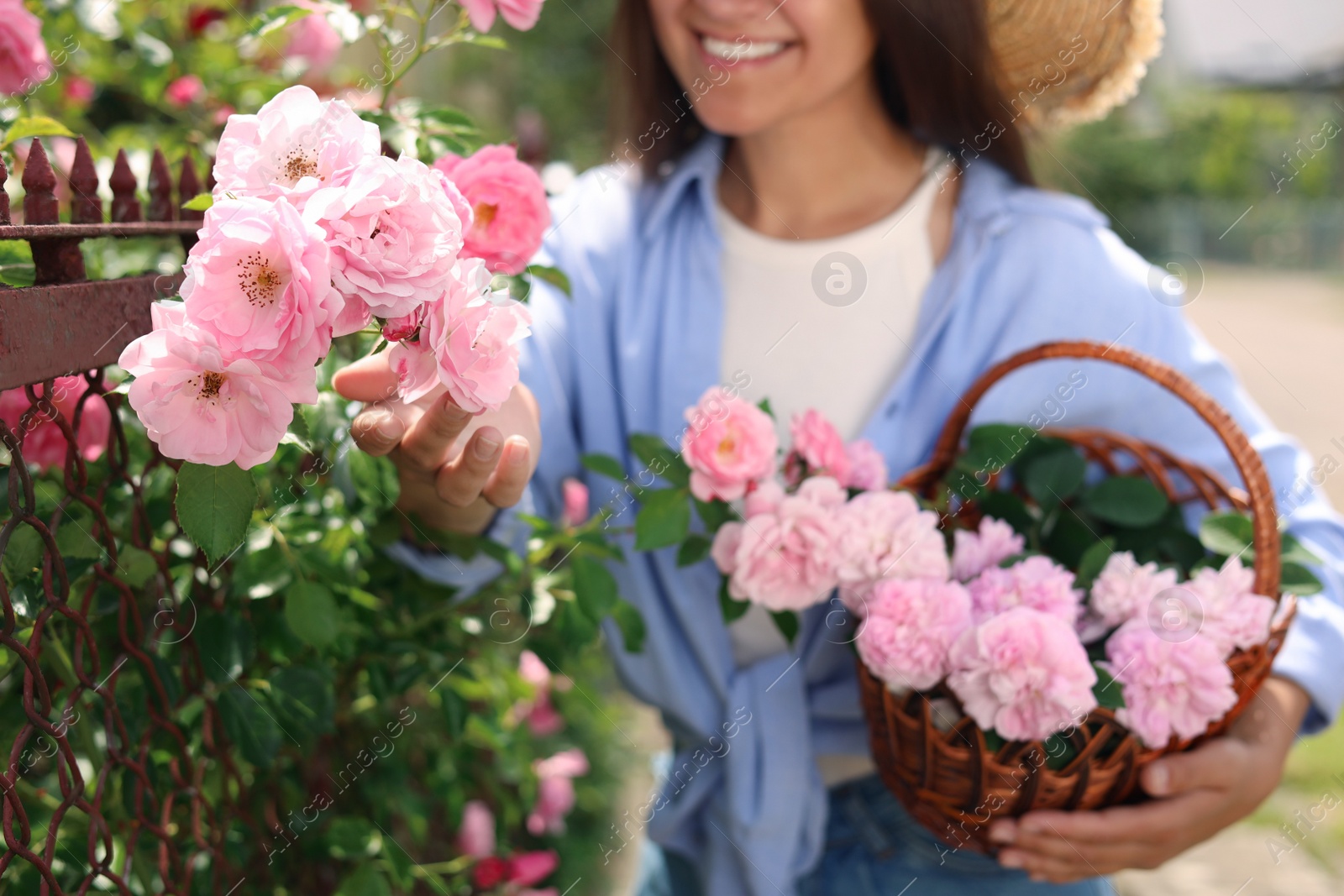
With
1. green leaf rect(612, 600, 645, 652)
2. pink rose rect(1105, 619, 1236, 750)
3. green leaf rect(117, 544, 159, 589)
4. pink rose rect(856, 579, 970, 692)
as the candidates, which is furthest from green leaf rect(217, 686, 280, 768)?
pink rose rect(1105, 619, 1236, 750)

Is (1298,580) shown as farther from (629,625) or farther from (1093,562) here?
(629,625)

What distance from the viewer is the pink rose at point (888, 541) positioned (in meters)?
1.22

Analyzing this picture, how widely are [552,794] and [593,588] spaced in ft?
3.84

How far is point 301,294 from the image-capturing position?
66cm

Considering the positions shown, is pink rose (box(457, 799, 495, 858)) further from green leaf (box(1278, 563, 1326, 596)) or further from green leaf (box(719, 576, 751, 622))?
green leaf (box(1278, 563, 1326, 596))

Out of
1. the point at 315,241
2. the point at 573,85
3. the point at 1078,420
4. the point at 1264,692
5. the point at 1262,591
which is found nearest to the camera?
the point at 315,241

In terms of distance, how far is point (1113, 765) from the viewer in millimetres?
1190

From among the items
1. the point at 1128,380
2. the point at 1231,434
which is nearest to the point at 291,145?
the point at 1231,434

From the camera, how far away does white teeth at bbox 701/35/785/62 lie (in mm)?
1446

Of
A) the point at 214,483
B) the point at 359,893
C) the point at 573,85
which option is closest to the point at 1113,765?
the point at 359,893

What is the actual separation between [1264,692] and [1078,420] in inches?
17.0

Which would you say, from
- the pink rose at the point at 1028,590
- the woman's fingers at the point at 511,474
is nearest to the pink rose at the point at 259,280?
the woman's fingers at the point at 511,474

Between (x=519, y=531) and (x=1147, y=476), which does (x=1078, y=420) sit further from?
(x=519, y=531)

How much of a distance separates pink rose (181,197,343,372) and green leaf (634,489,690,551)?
22.6 inches
